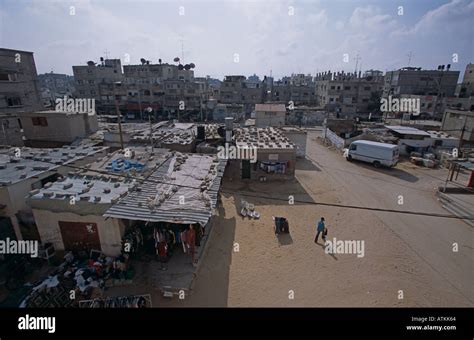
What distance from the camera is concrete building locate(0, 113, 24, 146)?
24.7 metres

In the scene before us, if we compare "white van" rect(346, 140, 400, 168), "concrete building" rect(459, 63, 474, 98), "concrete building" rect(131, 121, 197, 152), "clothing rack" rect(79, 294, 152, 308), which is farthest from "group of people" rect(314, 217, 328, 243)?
"concrete building" rect(459, 63, 474, 98)

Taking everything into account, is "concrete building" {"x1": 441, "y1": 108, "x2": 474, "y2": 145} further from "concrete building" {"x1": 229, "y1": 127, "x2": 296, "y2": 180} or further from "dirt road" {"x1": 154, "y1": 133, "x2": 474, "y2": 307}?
"concrete building" {"x1": 229, "y1": 127, "x2": 296, "y2": 180}

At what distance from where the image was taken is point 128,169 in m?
13.1

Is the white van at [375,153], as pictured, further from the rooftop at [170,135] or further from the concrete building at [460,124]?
the rooftop at [170,135]

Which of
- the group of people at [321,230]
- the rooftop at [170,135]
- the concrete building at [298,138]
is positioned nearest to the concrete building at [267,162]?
the rooftop at [170,135]

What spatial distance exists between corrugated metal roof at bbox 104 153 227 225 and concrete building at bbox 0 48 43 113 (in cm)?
2961

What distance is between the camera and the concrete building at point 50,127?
21469mm

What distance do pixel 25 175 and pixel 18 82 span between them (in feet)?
90.9

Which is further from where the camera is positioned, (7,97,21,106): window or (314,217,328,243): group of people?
(7,97,21,106): window

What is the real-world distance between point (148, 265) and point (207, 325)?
933 cm

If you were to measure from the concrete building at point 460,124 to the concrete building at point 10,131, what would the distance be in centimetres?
4639

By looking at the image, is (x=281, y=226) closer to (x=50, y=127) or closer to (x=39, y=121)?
(x=50, y=127)

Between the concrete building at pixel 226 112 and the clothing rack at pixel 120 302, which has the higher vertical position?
the concrete building at pixel 226 112

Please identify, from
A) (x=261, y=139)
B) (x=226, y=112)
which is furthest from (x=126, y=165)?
(x=226, y=112)
